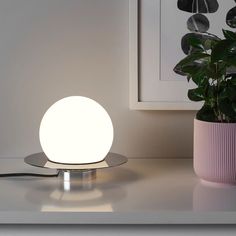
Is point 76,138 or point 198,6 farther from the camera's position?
point 198,6

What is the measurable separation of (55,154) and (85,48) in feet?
1.00

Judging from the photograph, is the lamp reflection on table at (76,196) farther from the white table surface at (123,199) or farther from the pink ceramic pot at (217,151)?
the pink ceramic pot at (217,151)

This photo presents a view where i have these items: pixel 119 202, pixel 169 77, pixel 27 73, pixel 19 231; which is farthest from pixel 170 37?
pixel 19 231

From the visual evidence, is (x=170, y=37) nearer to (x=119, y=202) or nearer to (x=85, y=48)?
(x=85, y=48)

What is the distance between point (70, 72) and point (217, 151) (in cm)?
42

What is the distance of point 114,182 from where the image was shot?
1066 millimetres

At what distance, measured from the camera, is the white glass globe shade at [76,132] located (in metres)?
1.01

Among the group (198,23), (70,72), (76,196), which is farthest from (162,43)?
(76,196)

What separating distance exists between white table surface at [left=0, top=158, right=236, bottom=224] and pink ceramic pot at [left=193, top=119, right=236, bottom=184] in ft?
0.08

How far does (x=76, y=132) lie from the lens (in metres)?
1.01

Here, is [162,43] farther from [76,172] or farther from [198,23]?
[76,172]

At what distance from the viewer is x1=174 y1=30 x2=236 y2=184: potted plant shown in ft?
3.24

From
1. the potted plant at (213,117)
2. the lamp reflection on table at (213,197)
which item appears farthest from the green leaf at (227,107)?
the lamp reflection on table at (213,197)

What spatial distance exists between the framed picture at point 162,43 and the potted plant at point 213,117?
7.2 inches
